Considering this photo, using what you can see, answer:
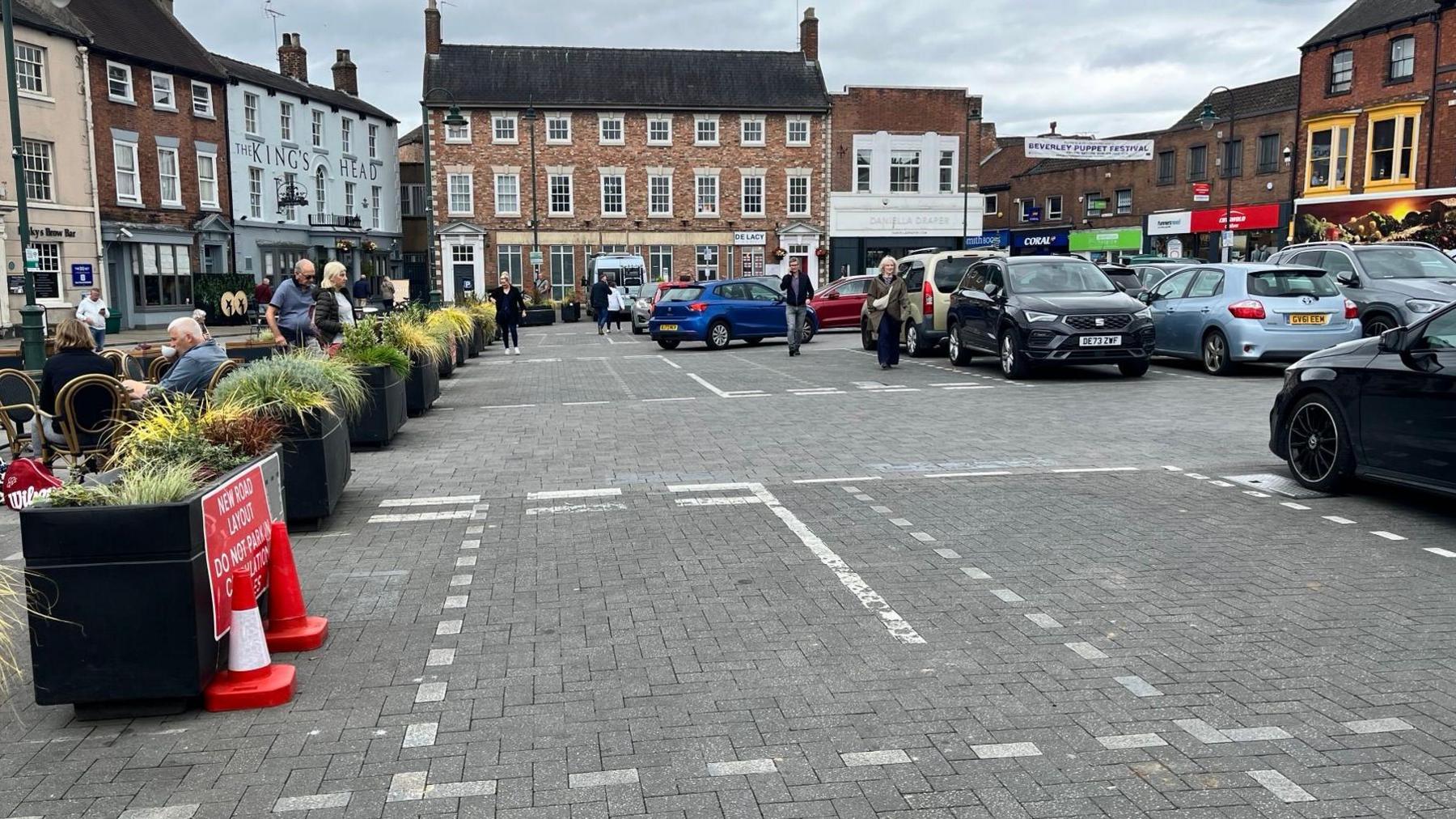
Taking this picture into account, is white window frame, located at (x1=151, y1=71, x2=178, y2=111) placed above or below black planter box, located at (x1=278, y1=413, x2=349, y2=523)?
above

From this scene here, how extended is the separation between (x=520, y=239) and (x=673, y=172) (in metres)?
8.09

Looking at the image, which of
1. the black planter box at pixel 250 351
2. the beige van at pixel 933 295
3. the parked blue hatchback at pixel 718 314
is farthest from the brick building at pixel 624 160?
the black planter box at pixel 250 351

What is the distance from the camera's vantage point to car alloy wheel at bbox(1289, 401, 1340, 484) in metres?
7.89

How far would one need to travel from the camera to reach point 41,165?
34.7 meters

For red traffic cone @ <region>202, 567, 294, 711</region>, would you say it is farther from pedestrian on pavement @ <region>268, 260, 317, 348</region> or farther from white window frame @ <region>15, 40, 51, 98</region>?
white window frame @ <region>15, 40, 51, 98</region>

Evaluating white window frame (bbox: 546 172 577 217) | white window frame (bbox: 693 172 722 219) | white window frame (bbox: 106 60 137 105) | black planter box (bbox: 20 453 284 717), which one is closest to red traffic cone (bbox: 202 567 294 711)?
black planter box (bbox: 20 453 284 717)

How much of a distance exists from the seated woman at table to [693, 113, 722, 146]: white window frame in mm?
46724

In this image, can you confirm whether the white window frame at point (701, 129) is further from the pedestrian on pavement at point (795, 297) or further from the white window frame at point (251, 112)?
the pedestrian on pavement at point (795, 297)

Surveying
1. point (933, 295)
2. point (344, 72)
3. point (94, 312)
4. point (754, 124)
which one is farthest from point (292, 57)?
point (933, 295)

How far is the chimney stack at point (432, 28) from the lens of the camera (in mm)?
53000

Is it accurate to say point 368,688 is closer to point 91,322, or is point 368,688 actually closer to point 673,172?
point 91,322

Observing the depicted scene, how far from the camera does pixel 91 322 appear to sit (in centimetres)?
2305

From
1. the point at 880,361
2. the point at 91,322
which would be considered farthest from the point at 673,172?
the point at 880,361

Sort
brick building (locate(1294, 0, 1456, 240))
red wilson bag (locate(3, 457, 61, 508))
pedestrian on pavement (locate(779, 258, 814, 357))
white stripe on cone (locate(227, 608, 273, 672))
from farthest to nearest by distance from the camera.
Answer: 1. brick building (locate(1294, 0, 1456, 240))
2. pedestrian on pavement (locate(779, 258, 814, 357))
3. red wilson bag (locate(3, 457, 61, 508))
4. white stripe on cone (locate(227, 608, 273, 672))
